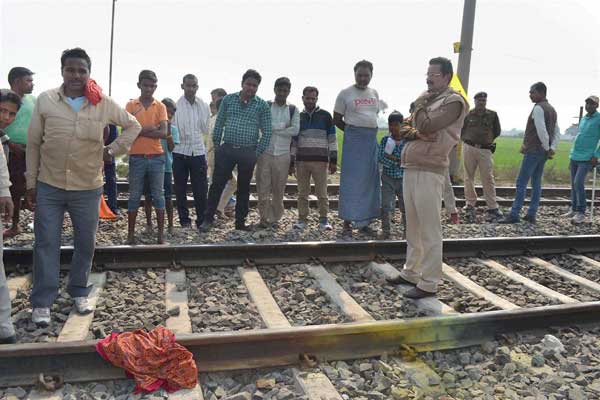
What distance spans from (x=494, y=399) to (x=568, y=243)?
3.92 meters

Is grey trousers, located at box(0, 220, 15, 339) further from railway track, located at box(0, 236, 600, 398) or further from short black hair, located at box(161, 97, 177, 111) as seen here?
short black hair, located at box(161, 97, 177, 111)

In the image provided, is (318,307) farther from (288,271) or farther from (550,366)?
(550,366)

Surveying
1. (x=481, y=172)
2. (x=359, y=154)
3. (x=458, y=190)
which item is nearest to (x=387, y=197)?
(x=359, y=154)

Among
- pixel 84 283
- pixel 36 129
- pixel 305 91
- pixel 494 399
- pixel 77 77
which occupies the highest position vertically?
pixel 305 91

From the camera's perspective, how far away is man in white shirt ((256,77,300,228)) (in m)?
6.88

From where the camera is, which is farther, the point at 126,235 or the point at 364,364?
the point at 126,235

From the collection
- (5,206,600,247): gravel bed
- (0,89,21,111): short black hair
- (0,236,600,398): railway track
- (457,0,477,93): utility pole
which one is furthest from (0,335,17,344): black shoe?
(457,0,477,93): utility pole

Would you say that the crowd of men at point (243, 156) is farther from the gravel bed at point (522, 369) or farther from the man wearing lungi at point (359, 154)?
the gravel bed at point (522, 369)

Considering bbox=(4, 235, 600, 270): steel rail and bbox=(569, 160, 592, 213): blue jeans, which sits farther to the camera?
bbox=(569, 160, 592, 213): blue jeans

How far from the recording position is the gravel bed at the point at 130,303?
363 cm

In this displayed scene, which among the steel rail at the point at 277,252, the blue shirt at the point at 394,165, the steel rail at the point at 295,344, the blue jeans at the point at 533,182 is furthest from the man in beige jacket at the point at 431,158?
the blue jeans at the point at 533,182

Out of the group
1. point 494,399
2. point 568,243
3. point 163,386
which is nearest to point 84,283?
point 163,386

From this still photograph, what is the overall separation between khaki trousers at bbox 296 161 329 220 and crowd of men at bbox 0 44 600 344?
0.6 inches

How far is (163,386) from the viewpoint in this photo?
291 cm
